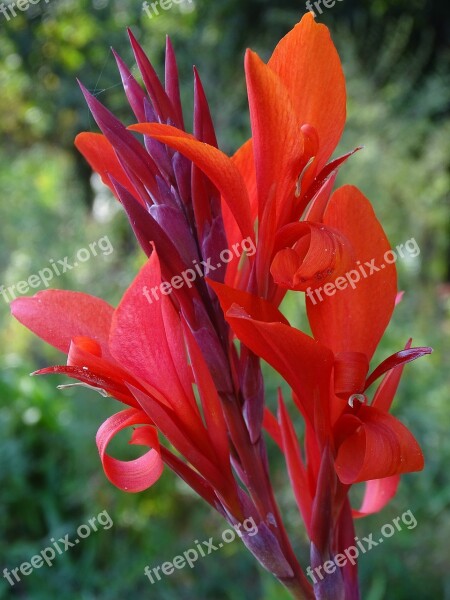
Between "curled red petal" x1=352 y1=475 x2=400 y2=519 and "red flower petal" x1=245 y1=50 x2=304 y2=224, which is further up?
"red flower petal" x1=245 y1=50 x2=304 y2=224

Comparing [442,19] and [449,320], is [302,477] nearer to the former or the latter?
[449,320]

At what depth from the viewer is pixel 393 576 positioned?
1.66m

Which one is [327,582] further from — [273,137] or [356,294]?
[273,137]

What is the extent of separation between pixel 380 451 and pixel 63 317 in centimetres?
26

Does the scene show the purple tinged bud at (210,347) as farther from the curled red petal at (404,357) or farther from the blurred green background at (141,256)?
the blurred green background at (141,256)

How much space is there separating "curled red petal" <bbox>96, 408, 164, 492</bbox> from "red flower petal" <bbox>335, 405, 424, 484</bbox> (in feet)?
0.44

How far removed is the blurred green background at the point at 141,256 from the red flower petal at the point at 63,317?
0.98m

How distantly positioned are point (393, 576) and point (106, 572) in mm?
775

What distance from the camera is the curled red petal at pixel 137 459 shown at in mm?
473

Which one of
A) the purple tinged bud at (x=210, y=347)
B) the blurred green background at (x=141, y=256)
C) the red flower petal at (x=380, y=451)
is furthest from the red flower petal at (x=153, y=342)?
the blurred green background at (x=141, y=256)

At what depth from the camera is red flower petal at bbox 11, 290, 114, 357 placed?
0.50 meters

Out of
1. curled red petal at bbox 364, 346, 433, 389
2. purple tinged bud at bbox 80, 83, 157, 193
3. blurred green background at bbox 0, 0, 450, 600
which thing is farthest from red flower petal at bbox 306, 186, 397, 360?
blurred green background at bbox 0, 0, 450, 600

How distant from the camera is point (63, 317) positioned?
1.66ft

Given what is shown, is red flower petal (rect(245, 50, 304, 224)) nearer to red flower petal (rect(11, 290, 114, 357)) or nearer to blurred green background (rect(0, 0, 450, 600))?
red flower petal (rect(11, 290, 114, 357))
